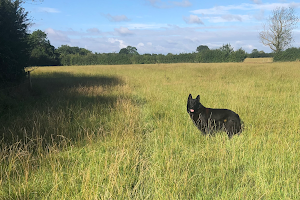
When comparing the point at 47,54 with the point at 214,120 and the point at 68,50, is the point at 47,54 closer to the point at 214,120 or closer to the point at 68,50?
the point at 68,50

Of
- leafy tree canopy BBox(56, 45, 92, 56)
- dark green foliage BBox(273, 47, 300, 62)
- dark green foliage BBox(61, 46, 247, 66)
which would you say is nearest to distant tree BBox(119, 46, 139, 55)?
leafy tree canopy BBox(56, 45, 92, 56)

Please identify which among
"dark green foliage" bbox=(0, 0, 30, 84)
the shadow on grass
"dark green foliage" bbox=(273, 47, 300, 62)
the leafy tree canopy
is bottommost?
the shadow on grass

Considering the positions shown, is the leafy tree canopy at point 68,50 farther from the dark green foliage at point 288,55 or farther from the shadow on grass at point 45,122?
the shadow on grass at point 45,122

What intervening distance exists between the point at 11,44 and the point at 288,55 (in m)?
48.1

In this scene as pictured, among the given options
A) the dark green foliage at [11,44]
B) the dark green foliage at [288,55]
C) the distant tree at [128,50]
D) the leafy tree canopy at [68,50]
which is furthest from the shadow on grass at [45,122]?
the distant tree at [128,50]

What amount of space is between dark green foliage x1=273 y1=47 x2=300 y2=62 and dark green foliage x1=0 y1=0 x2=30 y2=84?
4673 cm

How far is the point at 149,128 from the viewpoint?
4230mm

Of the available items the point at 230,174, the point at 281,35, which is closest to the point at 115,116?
the point at 230,174

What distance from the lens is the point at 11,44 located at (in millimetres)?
7512

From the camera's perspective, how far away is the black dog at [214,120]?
3367 mm

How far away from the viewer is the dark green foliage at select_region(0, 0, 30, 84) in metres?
7.11

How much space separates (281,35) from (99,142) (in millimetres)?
51236

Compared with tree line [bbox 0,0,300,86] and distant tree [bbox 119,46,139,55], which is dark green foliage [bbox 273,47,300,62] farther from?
distant tree [bbox 119,46,139,55]

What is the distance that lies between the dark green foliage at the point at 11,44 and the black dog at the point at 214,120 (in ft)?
24.6
